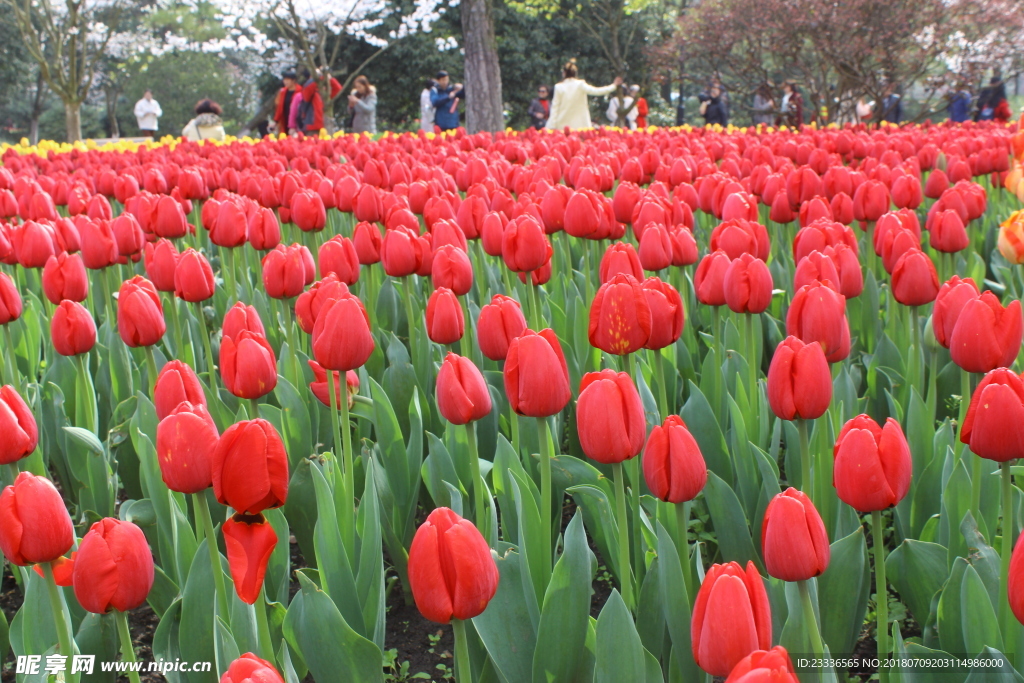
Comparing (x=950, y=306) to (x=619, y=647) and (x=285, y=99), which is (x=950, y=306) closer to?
(x=619, y=647)

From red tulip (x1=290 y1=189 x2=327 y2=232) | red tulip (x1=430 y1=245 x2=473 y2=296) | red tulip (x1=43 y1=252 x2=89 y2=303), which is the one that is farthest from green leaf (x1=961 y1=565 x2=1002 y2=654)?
red tulip (x1=290 y1=189 x2=327 y2=232)

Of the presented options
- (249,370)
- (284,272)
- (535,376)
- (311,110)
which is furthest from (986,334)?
(311,110)

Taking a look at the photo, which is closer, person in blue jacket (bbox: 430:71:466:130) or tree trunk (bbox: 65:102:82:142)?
person in blue jacket (bbox: 430:71:466:130)

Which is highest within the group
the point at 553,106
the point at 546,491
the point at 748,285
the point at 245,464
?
the point at 553,106

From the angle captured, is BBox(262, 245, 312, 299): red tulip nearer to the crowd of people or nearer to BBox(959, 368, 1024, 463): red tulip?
BBox(959, 368, 1024, 463): red tulip

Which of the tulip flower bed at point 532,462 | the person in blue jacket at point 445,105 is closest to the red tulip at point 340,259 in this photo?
the tulip flower bed at point 532,462

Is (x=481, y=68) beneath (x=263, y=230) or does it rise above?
above

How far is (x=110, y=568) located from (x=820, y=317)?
1352mm

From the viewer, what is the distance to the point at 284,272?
8.64ft

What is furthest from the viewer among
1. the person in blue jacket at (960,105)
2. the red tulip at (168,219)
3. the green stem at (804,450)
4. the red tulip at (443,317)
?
the person in blue jacket at (960,105)

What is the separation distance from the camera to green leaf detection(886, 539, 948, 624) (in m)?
1.76

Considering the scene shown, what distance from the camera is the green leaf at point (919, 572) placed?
176 centimetres

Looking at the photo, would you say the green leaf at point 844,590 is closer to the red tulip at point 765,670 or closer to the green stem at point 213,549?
the red tulip at point 765,670

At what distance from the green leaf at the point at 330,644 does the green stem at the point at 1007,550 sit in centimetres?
101
